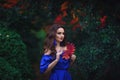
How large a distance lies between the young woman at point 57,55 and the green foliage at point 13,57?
155 cm

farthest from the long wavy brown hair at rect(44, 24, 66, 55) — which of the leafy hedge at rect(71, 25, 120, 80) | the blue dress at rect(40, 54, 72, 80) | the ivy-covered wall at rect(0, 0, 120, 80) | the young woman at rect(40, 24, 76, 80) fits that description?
the leafy hedge at rect(71, 25, 120, 80)

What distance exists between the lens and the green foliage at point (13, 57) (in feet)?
26.0

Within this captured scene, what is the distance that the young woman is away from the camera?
6.31m

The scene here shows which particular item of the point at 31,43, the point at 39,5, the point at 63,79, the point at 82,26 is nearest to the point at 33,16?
the point at 31,43

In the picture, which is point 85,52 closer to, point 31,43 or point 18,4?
point 18,4

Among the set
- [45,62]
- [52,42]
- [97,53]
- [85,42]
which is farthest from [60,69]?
[85,42]

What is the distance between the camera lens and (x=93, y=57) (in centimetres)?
795

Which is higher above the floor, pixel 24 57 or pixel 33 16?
pixel 33 16

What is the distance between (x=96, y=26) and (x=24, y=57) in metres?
1.63

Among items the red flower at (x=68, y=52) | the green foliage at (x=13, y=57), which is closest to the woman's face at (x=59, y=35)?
the red flower at (x=68, y=52)

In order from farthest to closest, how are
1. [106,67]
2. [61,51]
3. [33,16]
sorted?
[33,16] → [106,67] → [61,51]

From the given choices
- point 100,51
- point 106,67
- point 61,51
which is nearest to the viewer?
point 61,51

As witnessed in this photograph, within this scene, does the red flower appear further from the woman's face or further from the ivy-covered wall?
the ivy-covered wall

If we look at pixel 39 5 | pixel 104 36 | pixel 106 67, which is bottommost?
pixel 106 67
